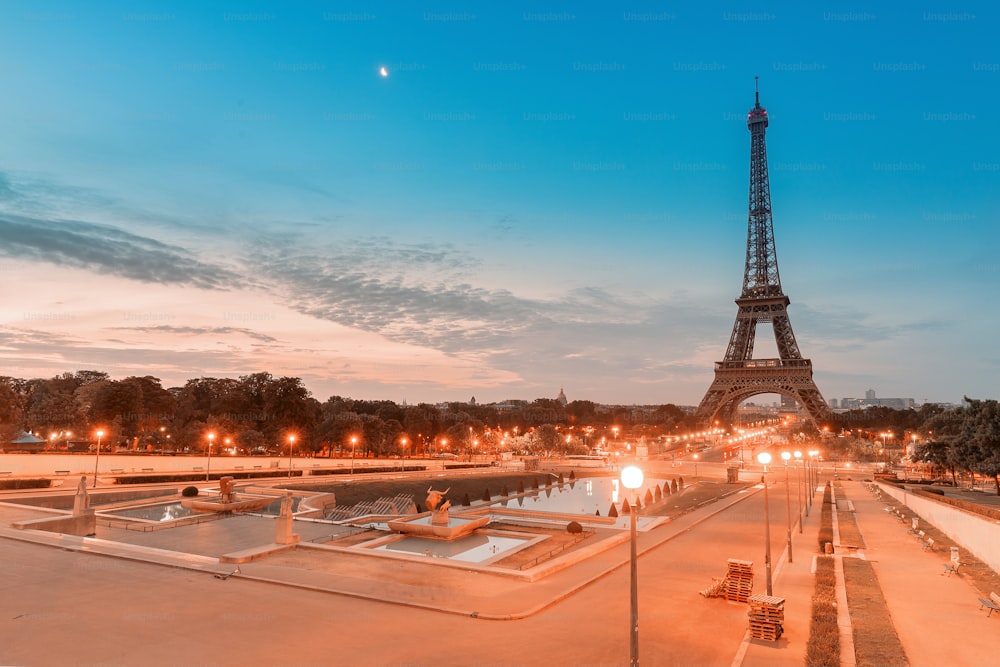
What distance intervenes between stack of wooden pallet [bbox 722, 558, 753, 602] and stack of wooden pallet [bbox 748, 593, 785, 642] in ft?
9.48

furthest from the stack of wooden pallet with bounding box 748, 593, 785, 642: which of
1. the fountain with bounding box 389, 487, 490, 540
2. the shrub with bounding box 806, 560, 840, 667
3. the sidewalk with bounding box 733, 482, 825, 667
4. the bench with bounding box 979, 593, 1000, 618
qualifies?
the fountain with bounding box 389, 487, 490, 540

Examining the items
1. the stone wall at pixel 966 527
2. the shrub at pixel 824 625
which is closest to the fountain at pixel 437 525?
the shrub at pixel 824 625

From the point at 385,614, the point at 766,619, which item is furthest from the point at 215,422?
the point at 766,619

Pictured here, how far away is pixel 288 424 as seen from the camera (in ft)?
263

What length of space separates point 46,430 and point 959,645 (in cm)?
9178

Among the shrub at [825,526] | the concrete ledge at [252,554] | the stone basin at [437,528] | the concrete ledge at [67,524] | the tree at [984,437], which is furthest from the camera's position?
the tree at [984,437]

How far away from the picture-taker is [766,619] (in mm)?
13789

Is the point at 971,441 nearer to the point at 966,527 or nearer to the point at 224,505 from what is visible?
the point at 966,527

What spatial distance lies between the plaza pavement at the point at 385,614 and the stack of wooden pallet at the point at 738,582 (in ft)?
0.99

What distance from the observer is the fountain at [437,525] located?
93.4 feet

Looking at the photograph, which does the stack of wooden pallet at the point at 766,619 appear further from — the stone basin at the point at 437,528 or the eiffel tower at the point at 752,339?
the eiffel tower at the point at 752,339

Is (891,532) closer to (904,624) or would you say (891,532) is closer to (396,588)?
(904,624)

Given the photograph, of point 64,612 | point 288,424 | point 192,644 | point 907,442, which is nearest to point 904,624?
point 192,644

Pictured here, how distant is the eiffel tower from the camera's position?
301 ft
